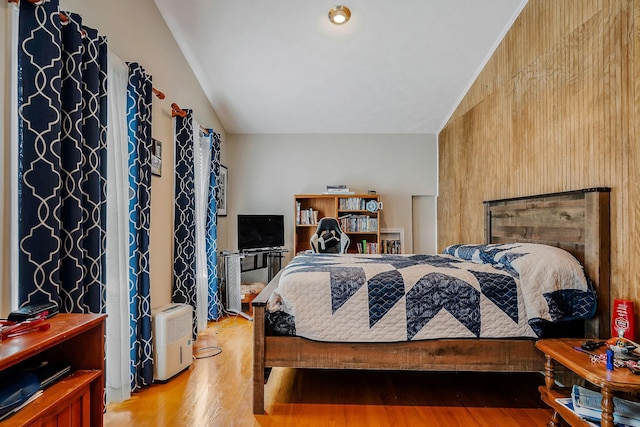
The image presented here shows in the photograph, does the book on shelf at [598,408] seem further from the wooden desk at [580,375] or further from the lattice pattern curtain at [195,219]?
the lattice pattern curtain at [195,219]

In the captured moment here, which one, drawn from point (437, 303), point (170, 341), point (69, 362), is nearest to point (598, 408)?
point (437, 303)

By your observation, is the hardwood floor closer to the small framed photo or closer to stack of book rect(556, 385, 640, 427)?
stack of book rect(556, 385, 640, 427)

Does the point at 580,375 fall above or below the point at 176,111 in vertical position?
below

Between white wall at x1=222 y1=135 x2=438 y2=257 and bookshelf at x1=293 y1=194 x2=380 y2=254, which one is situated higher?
white wall at x1=222 y1=135 x2=438 y2=257

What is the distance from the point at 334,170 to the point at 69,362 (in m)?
4.18

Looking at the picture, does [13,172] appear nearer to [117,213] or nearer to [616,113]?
[117,213]

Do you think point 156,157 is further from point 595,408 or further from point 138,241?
point 595,408

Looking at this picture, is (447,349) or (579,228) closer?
(447,349)

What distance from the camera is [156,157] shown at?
285cm

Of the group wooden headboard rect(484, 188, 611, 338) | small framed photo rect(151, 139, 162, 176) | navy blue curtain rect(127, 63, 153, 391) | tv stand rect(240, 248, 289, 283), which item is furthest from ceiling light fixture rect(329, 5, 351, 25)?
tv stand rect(240, 248, 289, 283)

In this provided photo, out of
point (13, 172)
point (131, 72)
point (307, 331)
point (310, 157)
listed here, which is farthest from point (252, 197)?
point (13, 172)

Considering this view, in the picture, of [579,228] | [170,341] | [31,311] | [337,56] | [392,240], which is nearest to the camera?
[31,311]

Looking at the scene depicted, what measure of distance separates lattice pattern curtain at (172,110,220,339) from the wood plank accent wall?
290 centimetres

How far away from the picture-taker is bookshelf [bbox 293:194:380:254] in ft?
16.7
